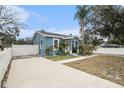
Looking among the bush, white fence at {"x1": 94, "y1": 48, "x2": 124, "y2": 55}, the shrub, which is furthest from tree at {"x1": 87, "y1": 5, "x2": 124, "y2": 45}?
white fence at {"x1": 94, "y1": 48, "x2": 124, "y2": 55}

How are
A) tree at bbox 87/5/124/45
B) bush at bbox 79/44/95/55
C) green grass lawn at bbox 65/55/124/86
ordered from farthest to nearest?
bush at bbox 79/44/95/55 → tree at bbox 87/5/124/45 → green grass lawn at bbox 65/55/124/86

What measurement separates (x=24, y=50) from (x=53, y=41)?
3593mm

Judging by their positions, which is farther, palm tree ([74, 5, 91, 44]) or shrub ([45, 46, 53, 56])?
palm tree ([74, 5, 91, 44])

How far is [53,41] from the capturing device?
84.0 feet

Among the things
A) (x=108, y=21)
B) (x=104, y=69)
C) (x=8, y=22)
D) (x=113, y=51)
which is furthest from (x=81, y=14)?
(x=8, y=22)

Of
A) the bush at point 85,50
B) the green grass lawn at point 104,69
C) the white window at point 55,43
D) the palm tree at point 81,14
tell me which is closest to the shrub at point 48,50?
the white window at point 55,43

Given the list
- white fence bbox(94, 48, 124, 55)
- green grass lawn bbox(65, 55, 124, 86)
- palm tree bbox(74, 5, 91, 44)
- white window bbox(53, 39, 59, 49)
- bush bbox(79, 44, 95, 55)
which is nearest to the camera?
green grass lawn bbox(65, 55, 124, 86)

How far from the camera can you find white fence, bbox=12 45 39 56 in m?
24.5

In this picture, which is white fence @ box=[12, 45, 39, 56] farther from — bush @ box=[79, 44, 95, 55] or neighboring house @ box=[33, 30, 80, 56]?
bush @ box=[79, 44, 95, 55]

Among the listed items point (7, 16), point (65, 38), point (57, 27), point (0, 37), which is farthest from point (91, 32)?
point (0, 37)

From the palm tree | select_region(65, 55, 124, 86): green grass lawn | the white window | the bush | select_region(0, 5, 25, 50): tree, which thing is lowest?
select_region(65, 55, 124, 86): green grass lawn

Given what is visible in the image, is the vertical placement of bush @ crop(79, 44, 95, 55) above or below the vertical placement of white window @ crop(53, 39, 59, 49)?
below

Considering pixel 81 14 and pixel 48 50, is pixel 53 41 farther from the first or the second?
pixel 81 14

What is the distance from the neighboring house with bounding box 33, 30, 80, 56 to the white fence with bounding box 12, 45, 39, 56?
0.76 m
